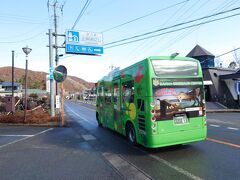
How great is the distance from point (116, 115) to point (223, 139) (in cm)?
434

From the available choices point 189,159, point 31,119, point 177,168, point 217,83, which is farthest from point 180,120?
point 217,83

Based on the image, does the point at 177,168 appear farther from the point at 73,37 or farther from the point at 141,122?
the point at 73,37

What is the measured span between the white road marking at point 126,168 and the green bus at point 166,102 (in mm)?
1012

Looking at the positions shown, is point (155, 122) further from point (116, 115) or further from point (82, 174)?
point (116, 115)

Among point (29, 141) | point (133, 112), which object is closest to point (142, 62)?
point (133, 112)

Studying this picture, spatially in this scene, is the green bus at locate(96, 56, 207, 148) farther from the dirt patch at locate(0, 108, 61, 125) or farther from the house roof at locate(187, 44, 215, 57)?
the house roof at locate(187, 44, 215, 57)

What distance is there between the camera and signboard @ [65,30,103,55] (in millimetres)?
20938

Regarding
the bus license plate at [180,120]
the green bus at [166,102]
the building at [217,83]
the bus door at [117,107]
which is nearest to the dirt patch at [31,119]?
the bus door at [117,107]

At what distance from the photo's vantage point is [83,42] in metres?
21.9

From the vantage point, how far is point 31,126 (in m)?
15.6

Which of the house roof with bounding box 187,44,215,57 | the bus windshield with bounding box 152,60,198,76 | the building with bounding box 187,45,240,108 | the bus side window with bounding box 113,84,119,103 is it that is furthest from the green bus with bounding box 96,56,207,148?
the house roof with bounding box 187,44,215,57

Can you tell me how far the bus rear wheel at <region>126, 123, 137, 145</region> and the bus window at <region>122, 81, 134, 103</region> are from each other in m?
0.94

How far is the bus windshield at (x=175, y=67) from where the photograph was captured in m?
7.63

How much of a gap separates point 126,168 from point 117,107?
4.44m
